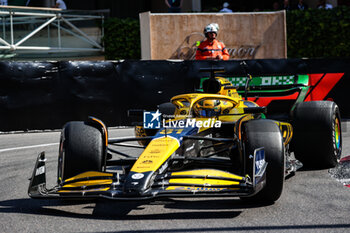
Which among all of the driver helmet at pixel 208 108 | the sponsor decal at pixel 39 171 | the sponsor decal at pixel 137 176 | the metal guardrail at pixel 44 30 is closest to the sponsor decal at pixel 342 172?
the driver helmet at pixel 208 108

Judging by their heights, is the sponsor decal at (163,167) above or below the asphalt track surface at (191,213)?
above

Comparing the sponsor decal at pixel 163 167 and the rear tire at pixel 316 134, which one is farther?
the rear tire at pixel 316 134

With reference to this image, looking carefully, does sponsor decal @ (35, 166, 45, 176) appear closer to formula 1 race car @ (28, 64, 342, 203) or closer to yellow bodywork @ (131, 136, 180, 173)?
formula 1 race car @ (28, 64, 342, 203)

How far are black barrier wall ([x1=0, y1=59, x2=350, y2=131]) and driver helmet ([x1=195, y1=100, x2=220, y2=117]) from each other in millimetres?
5632

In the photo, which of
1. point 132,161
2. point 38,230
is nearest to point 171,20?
point 132,161

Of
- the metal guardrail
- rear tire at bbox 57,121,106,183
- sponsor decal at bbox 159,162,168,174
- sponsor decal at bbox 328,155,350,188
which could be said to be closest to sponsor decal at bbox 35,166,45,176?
rear tire at bbox 57,121,106,183

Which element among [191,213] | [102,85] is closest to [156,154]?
[191,213]

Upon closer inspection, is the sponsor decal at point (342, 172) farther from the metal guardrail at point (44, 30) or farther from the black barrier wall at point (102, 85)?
the metal guardrail at point (44, 30)

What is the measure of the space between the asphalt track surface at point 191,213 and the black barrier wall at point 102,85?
645cm

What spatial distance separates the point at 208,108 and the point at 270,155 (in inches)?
81.8

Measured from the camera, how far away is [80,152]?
5723 millimetres

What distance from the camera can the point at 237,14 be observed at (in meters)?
17.7

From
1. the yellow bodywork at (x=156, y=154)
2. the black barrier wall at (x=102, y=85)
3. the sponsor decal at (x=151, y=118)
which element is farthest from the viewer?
the black barrier wall at (x=102, y=85)

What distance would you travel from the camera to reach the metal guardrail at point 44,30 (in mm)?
16594
